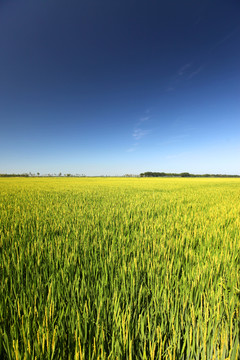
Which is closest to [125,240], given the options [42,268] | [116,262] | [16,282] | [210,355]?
[116,262]

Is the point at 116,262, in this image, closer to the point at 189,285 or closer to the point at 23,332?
the point at 189,285

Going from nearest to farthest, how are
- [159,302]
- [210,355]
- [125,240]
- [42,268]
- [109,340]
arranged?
1. [210,355]
2. [109,340]
3. [159,302]
4. [42,268]
5. [125,240]

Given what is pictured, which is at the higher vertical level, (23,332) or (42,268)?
(23,332)

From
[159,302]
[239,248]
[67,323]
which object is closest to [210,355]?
[159,302]

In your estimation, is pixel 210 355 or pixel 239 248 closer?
pixel 210 355

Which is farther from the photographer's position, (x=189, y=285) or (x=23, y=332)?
(x=189, y=285)

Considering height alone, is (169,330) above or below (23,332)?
below

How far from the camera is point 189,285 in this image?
1310mm

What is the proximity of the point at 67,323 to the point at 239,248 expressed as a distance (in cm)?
233

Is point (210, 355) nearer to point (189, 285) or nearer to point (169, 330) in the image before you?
point (169, 330)

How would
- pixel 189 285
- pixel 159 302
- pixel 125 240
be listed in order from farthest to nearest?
pixel 125 240
pixel 189 285
pixel 159 302

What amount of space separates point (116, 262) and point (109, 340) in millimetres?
860

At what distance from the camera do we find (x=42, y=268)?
5.42ft

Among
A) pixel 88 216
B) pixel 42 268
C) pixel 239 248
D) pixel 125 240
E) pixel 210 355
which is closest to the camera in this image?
pixel 210 355
